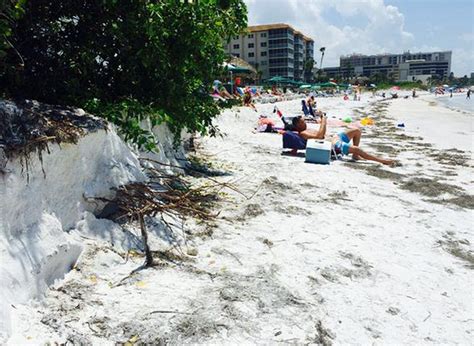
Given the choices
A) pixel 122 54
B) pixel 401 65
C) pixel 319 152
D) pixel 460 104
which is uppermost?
pixel 401 65

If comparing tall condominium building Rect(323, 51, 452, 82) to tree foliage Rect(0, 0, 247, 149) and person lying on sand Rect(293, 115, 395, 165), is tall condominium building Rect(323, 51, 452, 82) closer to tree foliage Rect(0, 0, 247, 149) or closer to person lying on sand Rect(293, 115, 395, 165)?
person lying on sand Rect(293, 115, 395, 165)

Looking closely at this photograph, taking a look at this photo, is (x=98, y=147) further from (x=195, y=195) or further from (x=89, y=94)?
(x=195, y=195)

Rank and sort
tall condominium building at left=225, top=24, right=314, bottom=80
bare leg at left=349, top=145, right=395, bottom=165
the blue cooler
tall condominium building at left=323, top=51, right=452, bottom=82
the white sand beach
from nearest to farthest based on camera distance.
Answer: the white sand beach, the blue cooler, bare leg at left=349, top=145, right=395, bottom=165, tall condominium building at left=225, top=24, right=314, bottom=80, tall condominium building at left=323, top=51, right=452, bottom=82

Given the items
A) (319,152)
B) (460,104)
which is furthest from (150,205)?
(460,104)

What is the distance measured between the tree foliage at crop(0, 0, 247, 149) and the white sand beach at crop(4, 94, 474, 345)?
1.78 m

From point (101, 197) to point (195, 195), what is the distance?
1.70 metres

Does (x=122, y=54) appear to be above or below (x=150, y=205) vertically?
above

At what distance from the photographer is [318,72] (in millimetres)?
121750

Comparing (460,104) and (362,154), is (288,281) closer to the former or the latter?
(362,154)

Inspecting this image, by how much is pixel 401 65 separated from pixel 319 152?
183 metres

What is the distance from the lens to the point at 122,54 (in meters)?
5.96

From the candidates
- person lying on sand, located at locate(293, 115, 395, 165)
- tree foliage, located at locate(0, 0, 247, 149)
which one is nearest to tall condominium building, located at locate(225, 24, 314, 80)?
person lying on sand, located at locate(293, 115, 395, 165)

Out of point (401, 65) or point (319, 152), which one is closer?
point (319, 152)

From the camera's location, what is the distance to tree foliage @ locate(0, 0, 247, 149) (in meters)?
5.15
